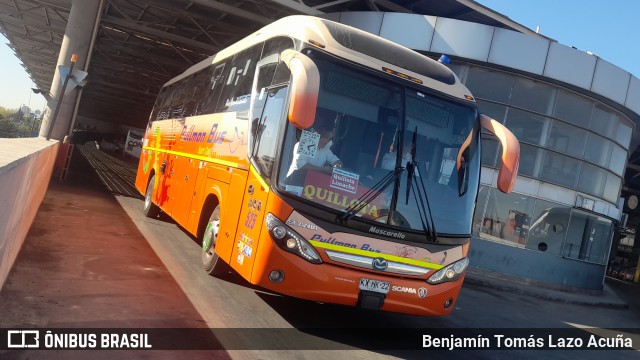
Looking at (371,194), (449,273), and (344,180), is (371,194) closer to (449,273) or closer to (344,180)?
(344,180)

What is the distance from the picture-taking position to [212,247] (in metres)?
6.86

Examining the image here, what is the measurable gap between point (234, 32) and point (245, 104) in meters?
17.2

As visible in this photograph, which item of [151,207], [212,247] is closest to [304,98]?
[212,247]

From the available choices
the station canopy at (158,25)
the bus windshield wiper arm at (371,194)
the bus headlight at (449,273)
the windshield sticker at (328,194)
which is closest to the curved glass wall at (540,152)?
the station canopy at (158,25)

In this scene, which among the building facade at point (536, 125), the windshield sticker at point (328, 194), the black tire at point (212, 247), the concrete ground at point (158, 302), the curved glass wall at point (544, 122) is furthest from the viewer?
the curved glass wall at point (544, 122)

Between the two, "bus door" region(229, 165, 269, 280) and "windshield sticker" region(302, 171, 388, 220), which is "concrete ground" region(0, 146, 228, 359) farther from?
"windshield sticker" region(302, 171, 388, 220)

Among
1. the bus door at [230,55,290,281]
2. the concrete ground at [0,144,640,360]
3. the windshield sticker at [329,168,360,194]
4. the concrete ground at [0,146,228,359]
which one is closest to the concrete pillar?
the concrete ground at [0,144,640,360]

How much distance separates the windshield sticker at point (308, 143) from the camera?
5.21 metres

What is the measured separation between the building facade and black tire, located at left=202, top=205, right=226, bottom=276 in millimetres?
10183

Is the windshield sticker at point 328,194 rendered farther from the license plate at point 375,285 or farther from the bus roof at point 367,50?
the bus roof at point 367,50

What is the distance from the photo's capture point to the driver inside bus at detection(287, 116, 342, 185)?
5.16 m

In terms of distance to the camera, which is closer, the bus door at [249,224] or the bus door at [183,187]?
the bus door at [249,224]

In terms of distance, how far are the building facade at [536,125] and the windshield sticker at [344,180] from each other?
35.5 ft

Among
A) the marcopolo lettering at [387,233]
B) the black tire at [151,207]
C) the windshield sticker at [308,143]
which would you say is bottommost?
the black tire at [151,207]
